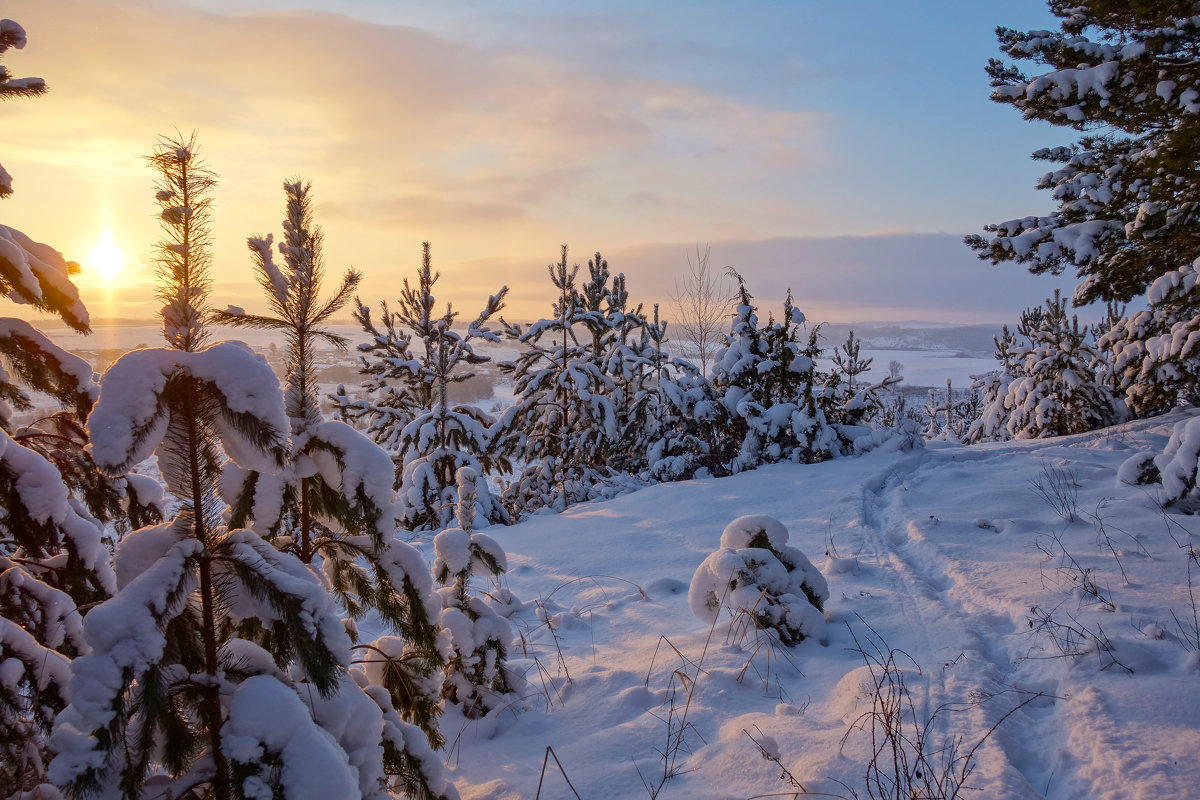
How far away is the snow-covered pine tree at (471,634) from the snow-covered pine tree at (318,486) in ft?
2.21

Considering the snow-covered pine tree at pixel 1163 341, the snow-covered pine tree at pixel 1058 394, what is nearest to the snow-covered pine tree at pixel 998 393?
the snow-covered pine tree at pixel 1058 394

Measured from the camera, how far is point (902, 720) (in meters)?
2.71

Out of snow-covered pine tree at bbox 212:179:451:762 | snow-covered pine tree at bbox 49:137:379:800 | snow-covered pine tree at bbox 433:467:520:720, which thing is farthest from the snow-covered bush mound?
snow-covered pine tree at bbox 49:137:379:800

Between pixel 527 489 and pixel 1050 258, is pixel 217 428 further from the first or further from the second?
pixel 527 489

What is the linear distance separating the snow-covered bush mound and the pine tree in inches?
210

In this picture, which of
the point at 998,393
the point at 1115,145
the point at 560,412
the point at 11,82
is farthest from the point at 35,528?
the point at 998,393

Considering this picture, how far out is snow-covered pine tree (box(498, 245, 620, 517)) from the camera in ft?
35.0

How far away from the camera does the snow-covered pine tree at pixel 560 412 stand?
10.7m

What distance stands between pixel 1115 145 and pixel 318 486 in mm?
10819

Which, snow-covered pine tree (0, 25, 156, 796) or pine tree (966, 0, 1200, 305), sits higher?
pine tree (966, 0, 1200, 305)

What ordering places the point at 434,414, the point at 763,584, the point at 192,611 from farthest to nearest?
1. the point at 434,414
2. the point at 763,584
3. the point at 192,611

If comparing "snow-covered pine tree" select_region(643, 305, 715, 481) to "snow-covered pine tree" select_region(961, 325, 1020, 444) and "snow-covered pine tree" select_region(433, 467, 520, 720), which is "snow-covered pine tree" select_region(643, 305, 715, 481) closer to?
"snow-covered pine tree" select_region(961, 325, 1020, 444)

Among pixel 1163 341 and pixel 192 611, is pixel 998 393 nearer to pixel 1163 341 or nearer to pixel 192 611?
pixel 1163 341

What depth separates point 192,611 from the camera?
1.63 m
